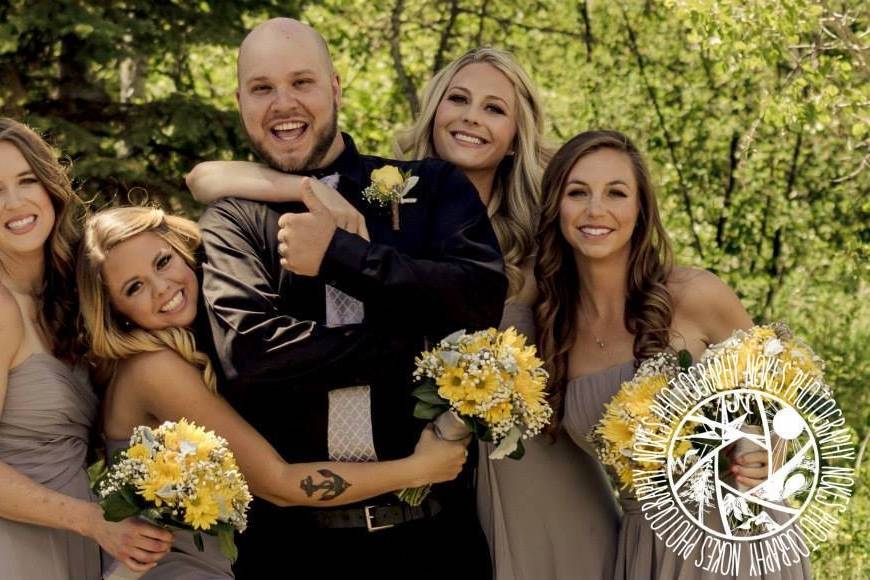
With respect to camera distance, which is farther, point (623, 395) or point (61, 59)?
point (61, 59)

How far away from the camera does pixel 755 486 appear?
4812 millimetres

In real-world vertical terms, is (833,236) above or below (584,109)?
below

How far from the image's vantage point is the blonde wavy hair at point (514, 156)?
569 centimetres

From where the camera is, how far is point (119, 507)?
13.3 ft

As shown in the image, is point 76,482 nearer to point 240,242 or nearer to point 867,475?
point 240,242

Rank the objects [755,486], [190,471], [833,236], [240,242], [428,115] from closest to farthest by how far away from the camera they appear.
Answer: [190,471] → [240,242] → [755,486] → [428,115] → [833,236]

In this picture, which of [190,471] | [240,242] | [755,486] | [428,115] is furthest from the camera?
[428,115]

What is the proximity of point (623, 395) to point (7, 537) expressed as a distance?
8.08ft

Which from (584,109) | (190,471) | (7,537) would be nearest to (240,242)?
(190,471)

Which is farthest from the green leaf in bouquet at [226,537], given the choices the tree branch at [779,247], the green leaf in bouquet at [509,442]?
the tree branch at [779,247]

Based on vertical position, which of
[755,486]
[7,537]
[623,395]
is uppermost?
[623,395]

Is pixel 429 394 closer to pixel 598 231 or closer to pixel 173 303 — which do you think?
pixel 173 303

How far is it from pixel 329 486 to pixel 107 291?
3.83ft

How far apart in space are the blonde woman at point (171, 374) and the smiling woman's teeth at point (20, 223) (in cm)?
22
